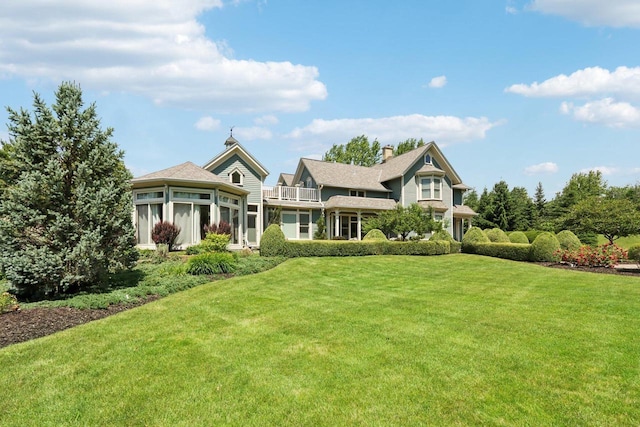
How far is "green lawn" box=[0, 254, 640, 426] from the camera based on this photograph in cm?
356

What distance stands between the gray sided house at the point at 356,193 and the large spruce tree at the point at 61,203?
1581 cm

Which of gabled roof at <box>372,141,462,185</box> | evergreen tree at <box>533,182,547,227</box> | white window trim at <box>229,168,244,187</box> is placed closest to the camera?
Result: white window trim at <box>229,168,244,187</box>

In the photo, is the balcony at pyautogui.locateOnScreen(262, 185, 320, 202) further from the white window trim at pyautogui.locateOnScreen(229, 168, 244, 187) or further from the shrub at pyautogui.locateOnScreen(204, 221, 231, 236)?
the shrub at pyautogui.locateOnScreen(204, 221, 231, 236)

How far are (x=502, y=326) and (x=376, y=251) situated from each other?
14053 millimetres

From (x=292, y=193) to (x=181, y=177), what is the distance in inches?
387

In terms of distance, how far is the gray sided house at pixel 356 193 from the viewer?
2622 centimetres

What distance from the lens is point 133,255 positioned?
9688mm

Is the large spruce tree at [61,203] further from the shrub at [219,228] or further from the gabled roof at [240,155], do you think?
the gabled roof at [240,155]

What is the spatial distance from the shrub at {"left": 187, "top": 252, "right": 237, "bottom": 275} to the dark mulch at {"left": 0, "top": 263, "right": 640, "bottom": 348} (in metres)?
3.64

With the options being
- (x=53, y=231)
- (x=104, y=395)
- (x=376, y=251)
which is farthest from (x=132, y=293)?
(x=376, y=251)

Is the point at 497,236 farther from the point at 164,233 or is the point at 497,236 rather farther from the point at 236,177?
the point at 164,233

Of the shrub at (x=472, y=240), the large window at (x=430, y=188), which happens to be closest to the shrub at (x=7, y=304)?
the shrub at (x=472, y=240)

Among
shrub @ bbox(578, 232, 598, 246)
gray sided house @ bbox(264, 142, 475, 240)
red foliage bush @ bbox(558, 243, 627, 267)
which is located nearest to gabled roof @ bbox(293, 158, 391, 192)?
gray sided house @ bbox(264, 142, 475, 240)

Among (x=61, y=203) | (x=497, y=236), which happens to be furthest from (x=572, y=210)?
(x=61, y=203)
